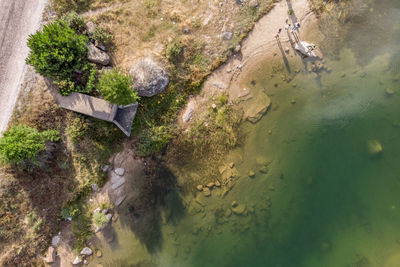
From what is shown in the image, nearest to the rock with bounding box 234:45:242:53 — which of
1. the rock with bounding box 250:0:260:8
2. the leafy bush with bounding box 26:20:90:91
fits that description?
the rock with bounding box 250:0:260:8

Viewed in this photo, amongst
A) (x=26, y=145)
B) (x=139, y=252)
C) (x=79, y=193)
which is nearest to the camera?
(x=26, y=145)

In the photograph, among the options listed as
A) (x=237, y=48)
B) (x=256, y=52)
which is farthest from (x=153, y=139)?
(x=256, y=52)

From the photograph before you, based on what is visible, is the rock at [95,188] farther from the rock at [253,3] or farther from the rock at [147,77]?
the rock at [253,3]

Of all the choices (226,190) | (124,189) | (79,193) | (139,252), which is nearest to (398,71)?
(226,190)

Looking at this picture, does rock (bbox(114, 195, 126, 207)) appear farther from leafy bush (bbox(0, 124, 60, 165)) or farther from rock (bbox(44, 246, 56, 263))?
leafy bush (bbox(0, 124, 60, 165))

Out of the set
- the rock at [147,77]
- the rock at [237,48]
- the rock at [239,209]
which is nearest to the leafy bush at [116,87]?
the rock at [147,77]

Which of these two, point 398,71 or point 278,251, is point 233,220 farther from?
point 398,71

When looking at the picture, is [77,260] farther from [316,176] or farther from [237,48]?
[237,48]

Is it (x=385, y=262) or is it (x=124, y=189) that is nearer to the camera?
(x=124, y=189)
